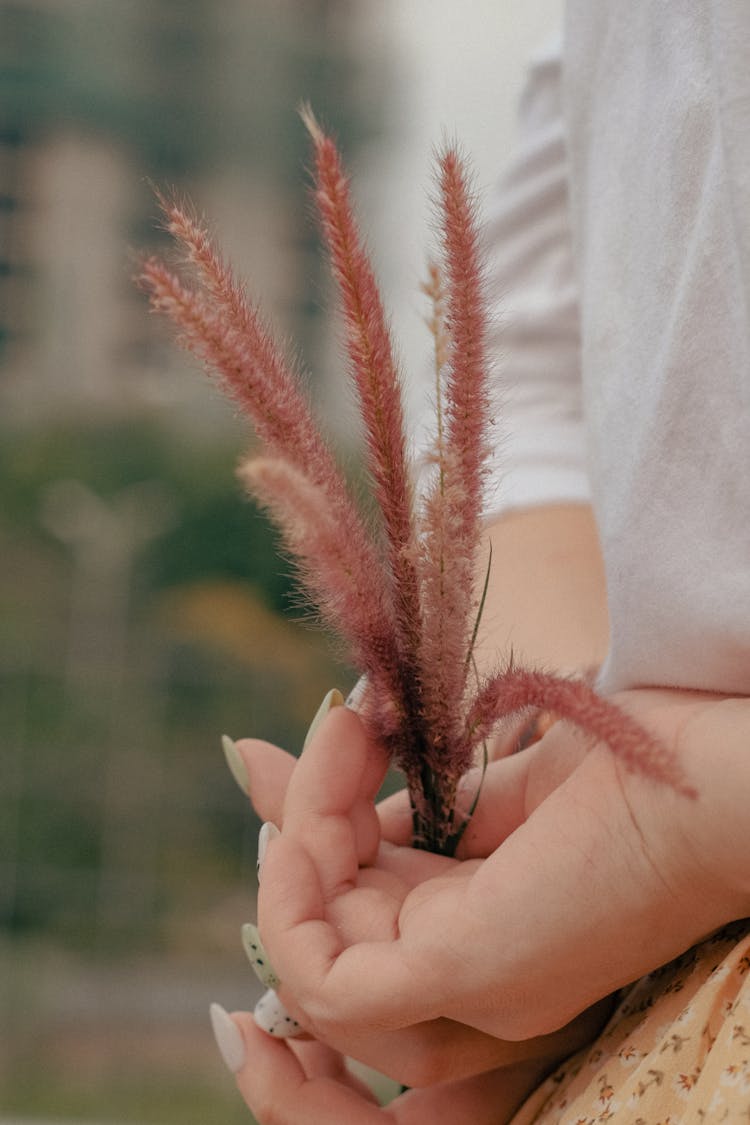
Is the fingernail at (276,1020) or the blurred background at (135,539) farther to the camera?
the blurred background at (135,539)

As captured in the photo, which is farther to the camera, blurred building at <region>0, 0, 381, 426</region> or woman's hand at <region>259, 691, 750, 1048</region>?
blurred building at <region>0, 0, 381, 426</region>

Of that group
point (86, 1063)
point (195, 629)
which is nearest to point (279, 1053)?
point (86, 1063)

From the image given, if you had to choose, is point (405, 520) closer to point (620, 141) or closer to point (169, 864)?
point (620, 141)

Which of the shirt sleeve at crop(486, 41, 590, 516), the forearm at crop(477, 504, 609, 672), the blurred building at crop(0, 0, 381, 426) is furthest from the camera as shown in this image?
the blurred building at crop(0, 0, 381, 426)

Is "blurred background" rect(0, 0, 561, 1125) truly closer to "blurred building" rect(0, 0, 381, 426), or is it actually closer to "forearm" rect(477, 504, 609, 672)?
"blurred building" rect(0, 0, 381, 426)

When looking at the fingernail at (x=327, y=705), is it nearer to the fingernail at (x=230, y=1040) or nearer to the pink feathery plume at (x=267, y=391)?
the pink feathery plume at (x=267, y=391)

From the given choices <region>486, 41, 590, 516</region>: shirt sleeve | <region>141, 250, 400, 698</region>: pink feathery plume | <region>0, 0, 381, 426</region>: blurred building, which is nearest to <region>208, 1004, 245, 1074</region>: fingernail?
<region>141, 250, 400, 698</region>: pink feathery plume

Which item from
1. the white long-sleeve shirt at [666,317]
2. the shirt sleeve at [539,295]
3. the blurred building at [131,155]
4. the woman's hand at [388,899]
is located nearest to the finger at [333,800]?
the woman's hand at [388,899]

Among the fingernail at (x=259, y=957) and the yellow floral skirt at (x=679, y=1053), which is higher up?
the fingernail at (x=259, y=957)
